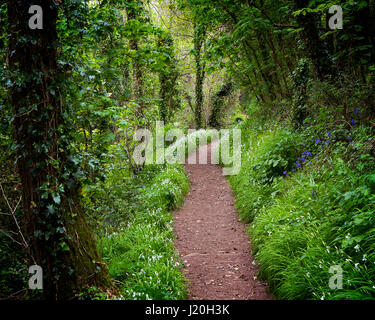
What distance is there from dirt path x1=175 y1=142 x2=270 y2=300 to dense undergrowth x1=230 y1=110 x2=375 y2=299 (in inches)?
11.8

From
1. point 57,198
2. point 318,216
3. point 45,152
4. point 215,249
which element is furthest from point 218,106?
point 57,198

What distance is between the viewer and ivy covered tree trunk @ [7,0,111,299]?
259cm

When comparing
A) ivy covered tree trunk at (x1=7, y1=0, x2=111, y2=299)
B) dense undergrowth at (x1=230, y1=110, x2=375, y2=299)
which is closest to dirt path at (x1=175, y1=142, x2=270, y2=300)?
dense undergrowth at (x1=230, y1=110, x2=375, y2=299)

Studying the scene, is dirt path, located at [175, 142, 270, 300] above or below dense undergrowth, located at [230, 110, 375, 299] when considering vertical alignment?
below

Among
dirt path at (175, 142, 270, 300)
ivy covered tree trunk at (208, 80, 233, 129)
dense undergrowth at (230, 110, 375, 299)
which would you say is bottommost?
dirt path at (175, 142, 270, 300)

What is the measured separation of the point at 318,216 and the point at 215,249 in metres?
2.15

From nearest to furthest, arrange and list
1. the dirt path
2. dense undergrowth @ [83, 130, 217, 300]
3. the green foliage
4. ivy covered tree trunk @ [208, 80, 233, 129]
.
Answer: the green foliage
dense undergrowth @ [83, 130, 217, 300]
the dirt path
ivy covered tree trunk @ [208, 80, 233, 129]

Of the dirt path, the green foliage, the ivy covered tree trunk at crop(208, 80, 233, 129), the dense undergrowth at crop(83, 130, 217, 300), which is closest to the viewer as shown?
the green foliage

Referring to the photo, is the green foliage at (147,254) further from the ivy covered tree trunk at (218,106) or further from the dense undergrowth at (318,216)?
the ivy covered tree trunk at (218,106)

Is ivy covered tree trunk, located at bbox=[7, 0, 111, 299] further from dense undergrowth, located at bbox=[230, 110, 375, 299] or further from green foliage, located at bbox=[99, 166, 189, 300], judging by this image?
dense undergrowth, located at bbox=[230, 110, 375, 299]

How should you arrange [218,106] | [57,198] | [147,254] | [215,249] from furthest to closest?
[218,106] → [215,249] → [147,254] → [57,198]

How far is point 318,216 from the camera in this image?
11.8ft

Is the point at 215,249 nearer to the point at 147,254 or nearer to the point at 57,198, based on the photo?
the point at 147,254
